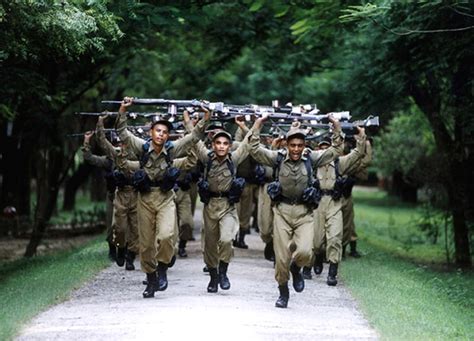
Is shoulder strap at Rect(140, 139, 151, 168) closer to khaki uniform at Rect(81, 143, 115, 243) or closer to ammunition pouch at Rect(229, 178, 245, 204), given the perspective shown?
ammunition pouch at Rect(229, 178, 245, 204)

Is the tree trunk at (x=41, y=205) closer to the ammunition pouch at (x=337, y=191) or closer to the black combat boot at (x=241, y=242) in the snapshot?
the black combat boot at (x=241, y=242)

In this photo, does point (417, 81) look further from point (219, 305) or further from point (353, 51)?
point (219, 305)

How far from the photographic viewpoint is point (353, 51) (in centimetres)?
1967

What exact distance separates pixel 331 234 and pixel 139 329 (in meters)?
5.56

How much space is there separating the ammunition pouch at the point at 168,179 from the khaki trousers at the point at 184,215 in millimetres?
4524

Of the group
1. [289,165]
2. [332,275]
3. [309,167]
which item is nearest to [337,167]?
[332,275]

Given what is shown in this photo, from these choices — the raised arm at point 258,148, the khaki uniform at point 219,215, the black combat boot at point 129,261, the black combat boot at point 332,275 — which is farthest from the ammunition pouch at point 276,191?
the black combat boot at point 129,261

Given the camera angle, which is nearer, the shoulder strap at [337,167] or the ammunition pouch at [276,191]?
the ammunition pouch at [276,191]

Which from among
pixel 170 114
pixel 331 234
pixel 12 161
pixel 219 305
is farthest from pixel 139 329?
pixel 12 161

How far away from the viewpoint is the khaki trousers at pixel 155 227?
12172mm

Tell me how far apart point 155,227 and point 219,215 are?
97cm

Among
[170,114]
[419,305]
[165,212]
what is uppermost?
[170,114]

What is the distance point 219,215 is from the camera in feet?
42.1

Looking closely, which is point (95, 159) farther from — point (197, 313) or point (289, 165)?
point (197, 313)
